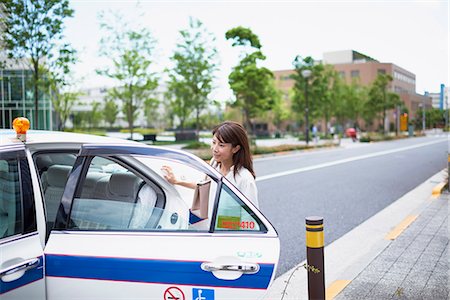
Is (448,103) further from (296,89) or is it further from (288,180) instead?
(296,89)

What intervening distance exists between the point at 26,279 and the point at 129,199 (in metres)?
0.79

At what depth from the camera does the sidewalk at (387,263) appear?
4523 mm

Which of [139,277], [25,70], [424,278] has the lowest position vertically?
[424,278]

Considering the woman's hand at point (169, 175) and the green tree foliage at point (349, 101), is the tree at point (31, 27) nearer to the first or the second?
the woman's hand at point (169, 175)

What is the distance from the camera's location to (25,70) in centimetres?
1900

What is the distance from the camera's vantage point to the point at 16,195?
2.43 metres

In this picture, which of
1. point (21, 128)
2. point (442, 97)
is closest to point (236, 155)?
point (21, 128)

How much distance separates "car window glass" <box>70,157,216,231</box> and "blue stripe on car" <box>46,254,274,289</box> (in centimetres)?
23

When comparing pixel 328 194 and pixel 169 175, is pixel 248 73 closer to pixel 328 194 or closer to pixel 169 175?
pixel 328 194

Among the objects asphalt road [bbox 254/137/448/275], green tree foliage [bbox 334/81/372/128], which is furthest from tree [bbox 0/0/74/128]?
green tree foliage [bbox 334/81/372/128]

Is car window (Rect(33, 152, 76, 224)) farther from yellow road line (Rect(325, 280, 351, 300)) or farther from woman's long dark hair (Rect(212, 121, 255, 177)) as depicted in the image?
yellow road line (Rect(325, 280, 351, 300))

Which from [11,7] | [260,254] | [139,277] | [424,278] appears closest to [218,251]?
[260,254]

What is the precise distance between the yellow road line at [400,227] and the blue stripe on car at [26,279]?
18.1ft

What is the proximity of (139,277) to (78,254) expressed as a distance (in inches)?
12.9
